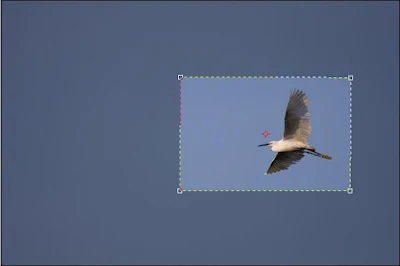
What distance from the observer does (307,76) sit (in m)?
2.41

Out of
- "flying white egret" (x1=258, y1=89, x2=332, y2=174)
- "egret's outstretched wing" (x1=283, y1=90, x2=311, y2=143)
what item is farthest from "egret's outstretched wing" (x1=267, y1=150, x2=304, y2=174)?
"egret's outstretched wing" (x1=283, y1=90, x2=311, y2=143)

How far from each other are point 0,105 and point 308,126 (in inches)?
75.9

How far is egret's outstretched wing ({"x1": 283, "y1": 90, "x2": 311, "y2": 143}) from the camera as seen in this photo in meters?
2.46

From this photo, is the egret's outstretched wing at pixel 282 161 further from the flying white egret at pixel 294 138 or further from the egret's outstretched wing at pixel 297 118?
the egret's outstretched wing at pixel 297 118

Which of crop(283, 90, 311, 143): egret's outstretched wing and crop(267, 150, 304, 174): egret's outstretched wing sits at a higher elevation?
crop(283, 90, 311, 143): egret's outstretched wing

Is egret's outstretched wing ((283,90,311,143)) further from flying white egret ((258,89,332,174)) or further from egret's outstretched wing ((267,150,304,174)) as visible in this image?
egret's outstretched wing ((267,150,304,174))

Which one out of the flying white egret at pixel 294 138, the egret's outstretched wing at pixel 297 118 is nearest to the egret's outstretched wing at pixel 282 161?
the flying white egret at pixel 294 138

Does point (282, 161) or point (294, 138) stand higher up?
point (294, 138)

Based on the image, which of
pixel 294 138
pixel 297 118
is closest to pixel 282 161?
pixel 294 138

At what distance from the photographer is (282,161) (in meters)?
2.55

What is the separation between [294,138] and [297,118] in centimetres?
14

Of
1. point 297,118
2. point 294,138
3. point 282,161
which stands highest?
point 297,118

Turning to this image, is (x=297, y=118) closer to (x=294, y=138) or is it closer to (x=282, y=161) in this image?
(x=294, y=138)

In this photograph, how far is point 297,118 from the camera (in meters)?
2.48
